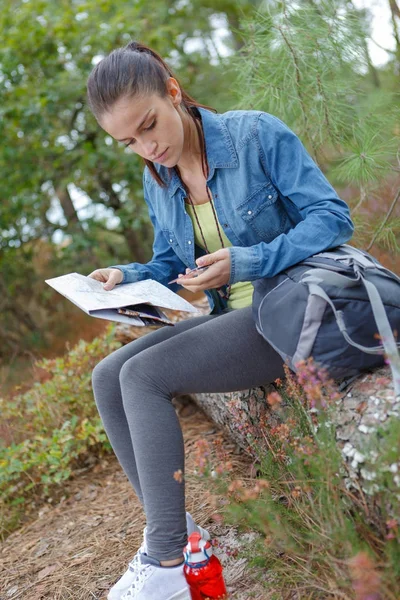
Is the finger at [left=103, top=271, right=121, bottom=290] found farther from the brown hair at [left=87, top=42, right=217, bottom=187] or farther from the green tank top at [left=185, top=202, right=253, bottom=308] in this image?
the brown hair at [left=87, top=42, right=217, bottom=187]

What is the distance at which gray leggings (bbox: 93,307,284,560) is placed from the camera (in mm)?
1769

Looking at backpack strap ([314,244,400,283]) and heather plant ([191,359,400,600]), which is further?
backpack strap ([314,244,400,283])

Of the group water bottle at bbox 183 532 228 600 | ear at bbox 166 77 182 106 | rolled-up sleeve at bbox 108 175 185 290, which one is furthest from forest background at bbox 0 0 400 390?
water bottle at bbox 183 532 228 600

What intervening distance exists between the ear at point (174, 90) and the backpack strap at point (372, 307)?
761mm

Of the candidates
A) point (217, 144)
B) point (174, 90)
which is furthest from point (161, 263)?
point (174, 90)

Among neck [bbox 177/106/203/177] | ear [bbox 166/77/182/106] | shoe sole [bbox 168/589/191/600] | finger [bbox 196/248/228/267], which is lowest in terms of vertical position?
shoe sole [bbox 168/589/191/600]

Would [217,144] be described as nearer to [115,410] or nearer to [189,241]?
[189,241]

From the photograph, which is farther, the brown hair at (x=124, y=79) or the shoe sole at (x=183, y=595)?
the brown hair at (x=124, y=79)

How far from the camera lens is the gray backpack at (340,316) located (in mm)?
1550

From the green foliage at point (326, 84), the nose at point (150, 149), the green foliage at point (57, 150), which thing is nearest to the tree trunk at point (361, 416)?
the nose at point (150, 149)

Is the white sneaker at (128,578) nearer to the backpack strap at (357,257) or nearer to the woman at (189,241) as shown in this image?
the woman at (189,241)

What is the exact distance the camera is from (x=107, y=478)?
3051 millimetres

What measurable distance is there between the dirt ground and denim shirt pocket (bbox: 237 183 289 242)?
0.83m

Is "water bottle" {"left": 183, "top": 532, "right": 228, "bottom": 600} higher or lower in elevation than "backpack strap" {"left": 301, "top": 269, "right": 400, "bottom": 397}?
lower
